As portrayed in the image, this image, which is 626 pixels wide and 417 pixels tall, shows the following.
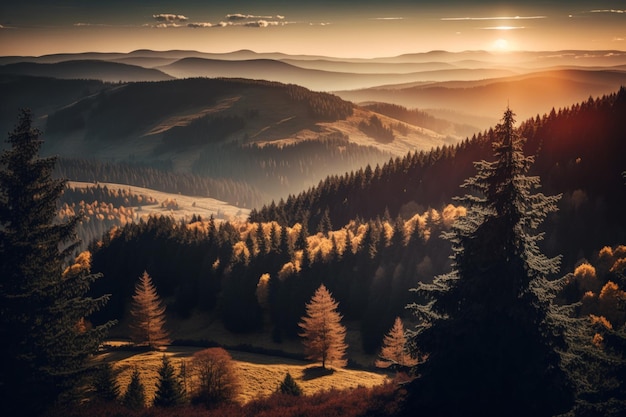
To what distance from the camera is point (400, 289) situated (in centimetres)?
9412

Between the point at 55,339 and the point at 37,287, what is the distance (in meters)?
2.74

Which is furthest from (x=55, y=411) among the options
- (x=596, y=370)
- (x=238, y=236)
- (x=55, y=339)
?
(x=238, y=236)

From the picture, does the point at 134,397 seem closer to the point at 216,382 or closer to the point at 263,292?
the point at 216,382

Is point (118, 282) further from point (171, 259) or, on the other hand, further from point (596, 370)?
point (596, 370)

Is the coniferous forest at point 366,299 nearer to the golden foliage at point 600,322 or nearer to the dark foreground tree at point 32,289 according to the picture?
the dark foreground tree at point 32,289

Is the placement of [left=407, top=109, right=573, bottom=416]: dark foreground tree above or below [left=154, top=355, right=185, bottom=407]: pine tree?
above

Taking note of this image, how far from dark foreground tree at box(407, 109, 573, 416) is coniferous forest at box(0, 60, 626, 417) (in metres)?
0.07

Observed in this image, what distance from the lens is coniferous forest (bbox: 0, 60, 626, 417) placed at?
903 inches

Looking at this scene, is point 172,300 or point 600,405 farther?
point 172,300

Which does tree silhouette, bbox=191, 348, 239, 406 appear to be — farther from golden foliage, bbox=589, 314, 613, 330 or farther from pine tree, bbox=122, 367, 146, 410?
golden foliage, bbox=589, 314, 613, 330

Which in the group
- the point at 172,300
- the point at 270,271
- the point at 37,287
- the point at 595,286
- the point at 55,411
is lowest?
the point at 172,300

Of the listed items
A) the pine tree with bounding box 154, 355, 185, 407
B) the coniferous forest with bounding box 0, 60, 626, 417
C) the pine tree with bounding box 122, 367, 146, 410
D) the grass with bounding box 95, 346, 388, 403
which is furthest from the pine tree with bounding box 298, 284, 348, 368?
the pine tree with bounding box 122, 367, 146, 410

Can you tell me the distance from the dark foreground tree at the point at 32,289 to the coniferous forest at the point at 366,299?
3.0 inches

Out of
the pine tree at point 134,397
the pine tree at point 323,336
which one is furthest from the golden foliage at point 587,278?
the pine tree at point 134,397
